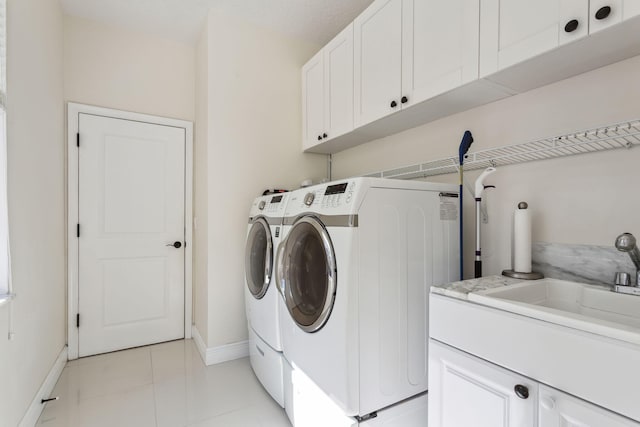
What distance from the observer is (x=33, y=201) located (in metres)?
1.73

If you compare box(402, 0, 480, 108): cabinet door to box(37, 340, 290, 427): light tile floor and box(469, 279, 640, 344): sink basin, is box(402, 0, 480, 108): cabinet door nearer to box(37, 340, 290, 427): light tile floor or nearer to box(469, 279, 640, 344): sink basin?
box(469, 279, 640, 344): sink basin

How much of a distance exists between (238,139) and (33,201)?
4.41ft

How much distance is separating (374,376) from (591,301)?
890 millimetres

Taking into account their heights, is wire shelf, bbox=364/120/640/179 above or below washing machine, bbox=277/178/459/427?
above

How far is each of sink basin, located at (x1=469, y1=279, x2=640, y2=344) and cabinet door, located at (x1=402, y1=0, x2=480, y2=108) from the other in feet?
3.08

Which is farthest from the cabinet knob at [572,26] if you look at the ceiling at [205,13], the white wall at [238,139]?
the white wall at [238,139]

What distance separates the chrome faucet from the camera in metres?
1.00

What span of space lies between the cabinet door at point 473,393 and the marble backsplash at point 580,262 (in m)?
0.66

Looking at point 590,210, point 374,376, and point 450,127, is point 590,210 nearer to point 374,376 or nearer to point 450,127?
point 450,127

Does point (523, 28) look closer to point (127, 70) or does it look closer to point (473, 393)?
point (473, 393)

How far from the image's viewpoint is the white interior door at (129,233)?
254 centimetres

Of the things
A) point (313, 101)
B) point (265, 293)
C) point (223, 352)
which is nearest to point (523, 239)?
point (265, 293)

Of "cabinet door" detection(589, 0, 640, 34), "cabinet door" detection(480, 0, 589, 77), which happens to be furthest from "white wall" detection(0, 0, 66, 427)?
"cabinet door" detection(589, 0, 640, 34)

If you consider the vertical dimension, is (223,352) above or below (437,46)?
below
